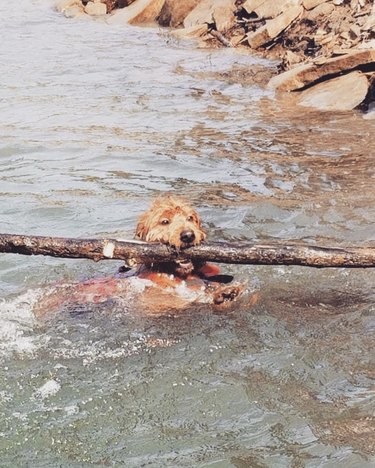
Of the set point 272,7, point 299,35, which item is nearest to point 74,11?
point 272,7

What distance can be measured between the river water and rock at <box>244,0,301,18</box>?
8.71 ft

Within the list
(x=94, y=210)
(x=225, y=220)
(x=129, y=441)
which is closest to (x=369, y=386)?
(x=129, y=441)

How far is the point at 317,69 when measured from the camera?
43.8ft

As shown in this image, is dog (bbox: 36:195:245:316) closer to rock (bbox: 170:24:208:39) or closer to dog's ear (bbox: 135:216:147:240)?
dog's ear (bbox: 135:216:147:240)

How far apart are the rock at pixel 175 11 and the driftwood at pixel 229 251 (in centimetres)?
1720

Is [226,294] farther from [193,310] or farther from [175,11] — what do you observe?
[175,11]

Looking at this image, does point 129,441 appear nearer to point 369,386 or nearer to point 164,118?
point 369,386

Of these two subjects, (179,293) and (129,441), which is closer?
(129,441)

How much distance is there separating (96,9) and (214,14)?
7.15 meters

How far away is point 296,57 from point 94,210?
7.88 m

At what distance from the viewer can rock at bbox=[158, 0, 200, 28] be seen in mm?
21984

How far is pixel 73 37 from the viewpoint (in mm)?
22094

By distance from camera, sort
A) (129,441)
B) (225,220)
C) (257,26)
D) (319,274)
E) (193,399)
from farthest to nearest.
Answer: (257,26)
(225,220)
(319,274)
(193,399)
(129,441)

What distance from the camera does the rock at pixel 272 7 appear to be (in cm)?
1739
